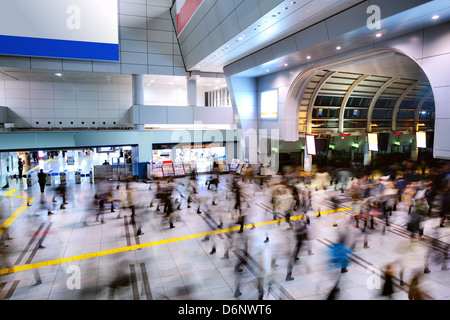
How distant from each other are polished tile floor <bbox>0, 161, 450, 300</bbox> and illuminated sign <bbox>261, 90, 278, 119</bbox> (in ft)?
25.0

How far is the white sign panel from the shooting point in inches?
626

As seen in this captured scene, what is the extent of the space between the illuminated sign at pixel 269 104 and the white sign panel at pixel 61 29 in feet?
32.9

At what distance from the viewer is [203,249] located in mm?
8672

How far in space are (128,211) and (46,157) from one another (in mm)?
24397

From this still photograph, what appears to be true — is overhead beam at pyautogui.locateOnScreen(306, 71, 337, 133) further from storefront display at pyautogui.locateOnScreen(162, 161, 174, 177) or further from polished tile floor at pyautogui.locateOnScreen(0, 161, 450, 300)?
storefront display at pyautogui.locateOnScreen(162, 161, 174, 177)

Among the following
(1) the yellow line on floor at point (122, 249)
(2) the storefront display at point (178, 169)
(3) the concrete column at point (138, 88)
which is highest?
(3) the concrete column at point (138, 88)

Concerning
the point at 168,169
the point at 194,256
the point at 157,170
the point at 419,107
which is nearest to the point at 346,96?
the point at 419,107

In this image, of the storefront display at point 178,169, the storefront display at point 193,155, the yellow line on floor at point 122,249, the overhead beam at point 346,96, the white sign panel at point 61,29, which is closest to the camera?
the yellow line on floor at point 122,249

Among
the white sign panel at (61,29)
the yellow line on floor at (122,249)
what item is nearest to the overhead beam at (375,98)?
the yellow line on floor at (122,249)

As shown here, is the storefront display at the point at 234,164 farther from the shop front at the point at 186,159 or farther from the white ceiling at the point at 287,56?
the white ceiling at the point at 287,56

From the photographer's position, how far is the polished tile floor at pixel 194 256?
6461 millimetres

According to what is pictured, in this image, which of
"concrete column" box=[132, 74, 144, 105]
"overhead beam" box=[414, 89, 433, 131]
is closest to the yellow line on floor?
"concrete column" box=[132, 74, 144, 105]
